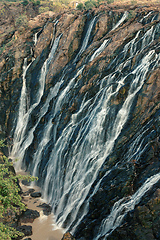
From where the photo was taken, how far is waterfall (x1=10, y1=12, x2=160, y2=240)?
20547mm

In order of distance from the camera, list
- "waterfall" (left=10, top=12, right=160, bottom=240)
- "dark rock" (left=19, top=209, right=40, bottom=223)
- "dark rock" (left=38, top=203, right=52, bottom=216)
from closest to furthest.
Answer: "waterfall" (left=10, top=12, right=160, bottom=240)
"dark rock" (left=19, top=209, right=40, bottom=223)
"dark rock" (left=38, top=203, right=52, bottom=216)

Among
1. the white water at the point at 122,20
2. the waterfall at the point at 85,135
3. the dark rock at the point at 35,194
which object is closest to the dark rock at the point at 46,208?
the waterfall at the point at 85,135

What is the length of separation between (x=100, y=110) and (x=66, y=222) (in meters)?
9.55

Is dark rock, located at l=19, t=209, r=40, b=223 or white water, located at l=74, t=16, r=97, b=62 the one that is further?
white water, located at l=74, t=16, r=97, b=62

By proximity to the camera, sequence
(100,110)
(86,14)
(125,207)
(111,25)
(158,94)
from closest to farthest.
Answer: (125,207) < (158,94) < (100,110) < (111,25) < (86,14)

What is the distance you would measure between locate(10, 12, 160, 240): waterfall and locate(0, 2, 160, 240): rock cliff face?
9 centimetres

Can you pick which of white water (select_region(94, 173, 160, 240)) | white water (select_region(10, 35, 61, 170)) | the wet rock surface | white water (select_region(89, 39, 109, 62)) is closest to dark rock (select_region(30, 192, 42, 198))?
the wet rock surface

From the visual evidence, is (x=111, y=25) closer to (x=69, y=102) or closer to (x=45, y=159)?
(x=69, y=102)

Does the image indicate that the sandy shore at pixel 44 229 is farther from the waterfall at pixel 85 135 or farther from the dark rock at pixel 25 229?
the waterfall at pixel 85 135

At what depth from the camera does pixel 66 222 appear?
863 inches

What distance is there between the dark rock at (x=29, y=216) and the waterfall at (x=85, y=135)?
66.4 inches

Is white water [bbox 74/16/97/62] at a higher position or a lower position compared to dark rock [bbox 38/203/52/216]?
higher

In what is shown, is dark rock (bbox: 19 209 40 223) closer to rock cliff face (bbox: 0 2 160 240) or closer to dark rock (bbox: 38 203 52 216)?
dark rock (bbox: 38 203 52 216)

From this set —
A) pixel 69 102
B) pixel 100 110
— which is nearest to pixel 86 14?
pixel 69 102
